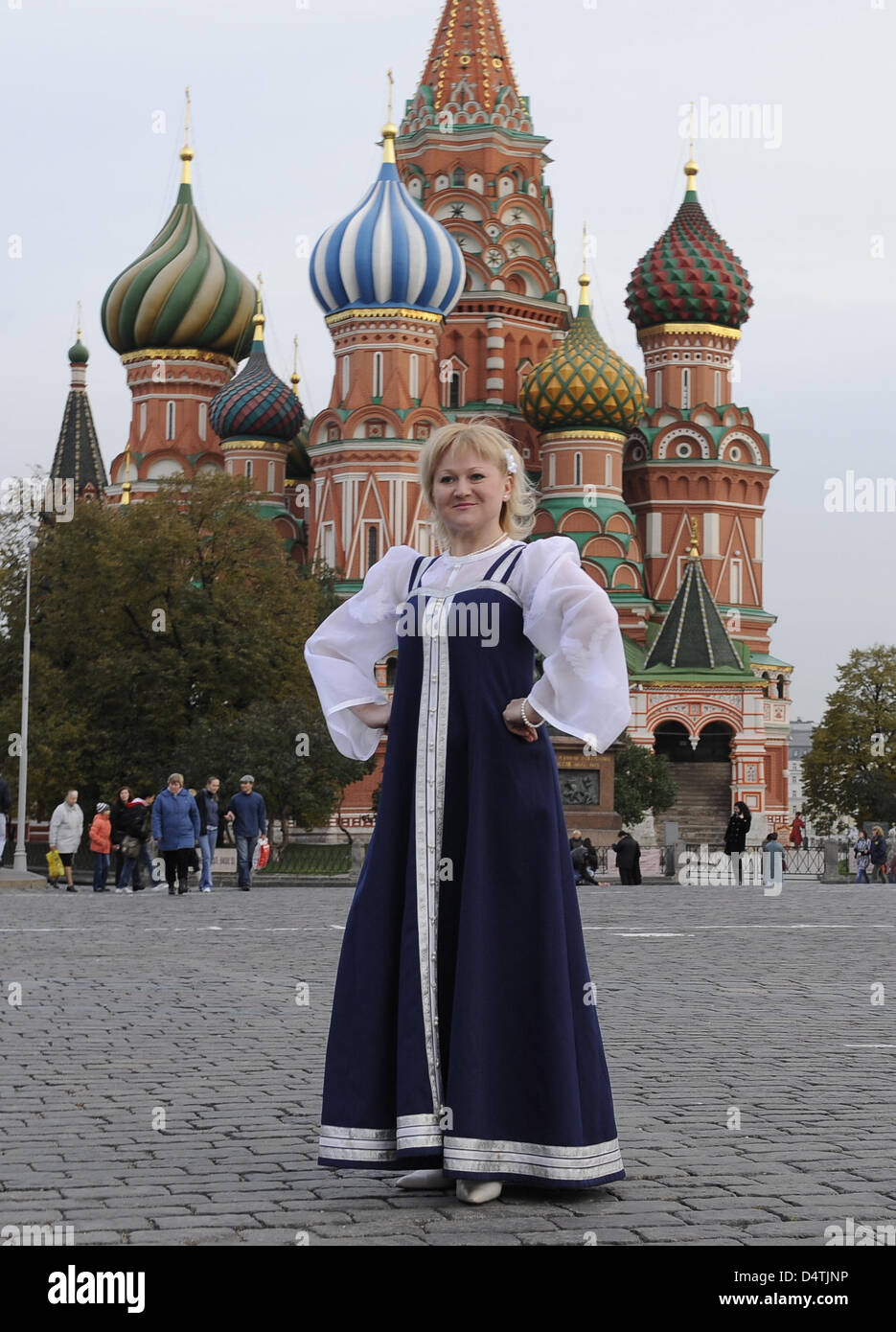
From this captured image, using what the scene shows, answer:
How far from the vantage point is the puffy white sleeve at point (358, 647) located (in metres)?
5.80

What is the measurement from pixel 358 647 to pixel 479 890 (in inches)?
38.2

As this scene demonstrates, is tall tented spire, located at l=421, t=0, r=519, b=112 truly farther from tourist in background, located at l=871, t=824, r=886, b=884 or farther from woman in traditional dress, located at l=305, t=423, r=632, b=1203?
woman in traditional dress, located at l=305, t=423, r=632, b=1203

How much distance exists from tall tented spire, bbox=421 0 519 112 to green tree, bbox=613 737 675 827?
2285cm

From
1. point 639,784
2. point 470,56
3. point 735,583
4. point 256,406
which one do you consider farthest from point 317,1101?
point 470,56

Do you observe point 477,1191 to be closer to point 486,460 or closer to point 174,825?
point 486,460

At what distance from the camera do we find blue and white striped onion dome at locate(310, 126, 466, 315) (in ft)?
179

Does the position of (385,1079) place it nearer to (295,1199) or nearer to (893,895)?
(295,1199)

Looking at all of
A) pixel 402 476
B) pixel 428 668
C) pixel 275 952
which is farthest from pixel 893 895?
pixel 402 476

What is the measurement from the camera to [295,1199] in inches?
195

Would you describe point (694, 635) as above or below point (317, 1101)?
above

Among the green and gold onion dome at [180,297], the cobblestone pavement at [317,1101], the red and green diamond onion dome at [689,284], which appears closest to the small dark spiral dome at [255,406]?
the green and gold onion dome at [180,297]

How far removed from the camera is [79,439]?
79312 millimetres

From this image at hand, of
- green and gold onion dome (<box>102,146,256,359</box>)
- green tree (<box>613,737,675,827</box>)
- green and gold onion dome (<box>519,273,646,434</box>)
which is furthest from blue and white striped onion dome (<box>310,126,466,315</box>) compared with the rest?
green tree (<box>613,737,675,827</box>)

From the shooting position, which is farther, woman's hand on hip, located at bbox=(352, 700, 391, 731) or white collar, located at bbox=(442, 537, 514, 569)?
woman's hand on hip, located at bbox=(352, 700, 391, 731)
